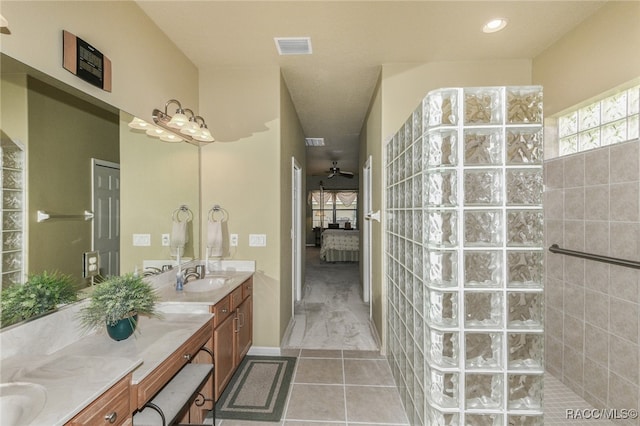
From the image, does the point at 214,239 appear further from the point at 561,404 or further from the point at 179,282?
the point at 561,404

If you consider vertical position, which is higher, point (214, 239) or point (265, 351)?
point (214, 239)

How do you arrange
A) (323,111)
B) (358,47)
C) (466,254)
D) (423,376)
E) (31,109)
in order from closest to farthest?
(31,109) < (466,254) < (423,376) < (358,47) < (323,111)

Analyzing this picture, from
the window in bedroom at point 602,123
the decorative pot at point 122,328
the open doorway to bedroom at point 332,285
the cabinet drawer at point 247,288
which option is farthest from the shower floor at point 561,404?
the decorative pot at point 122,328

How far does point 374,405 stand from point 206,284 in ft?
5.45

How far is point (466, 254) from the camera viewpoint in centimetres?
149

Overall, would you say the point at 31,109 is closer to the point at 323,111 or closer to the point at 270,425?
the point at 270,425

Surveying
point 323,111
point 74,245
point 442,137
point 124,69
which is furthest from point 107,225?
point 323,111

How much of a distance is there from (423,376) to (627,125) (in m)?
2.25

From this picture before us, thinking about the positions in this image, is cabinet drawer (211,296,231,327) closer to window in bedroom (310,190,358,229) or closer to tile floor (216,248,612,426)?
tile floor (216,248,612,426)

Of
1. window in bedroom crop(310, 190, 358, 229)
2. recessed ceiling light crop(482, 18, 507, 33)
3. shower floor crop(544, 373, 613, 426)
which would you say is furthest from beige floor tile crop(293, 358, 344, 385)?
window in bedroom crop(310, 190, 358, 229)

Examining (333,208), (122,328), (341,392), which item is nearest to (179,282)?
(122,328)

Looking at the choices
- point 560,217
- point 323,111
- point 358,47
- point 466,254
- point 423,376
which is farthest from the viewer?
point 323,111

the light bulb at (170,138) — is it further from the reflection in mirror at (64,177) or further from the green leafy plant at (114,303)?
the green leafy plant at (114,303)

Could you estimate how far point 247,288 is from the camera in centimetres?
274
